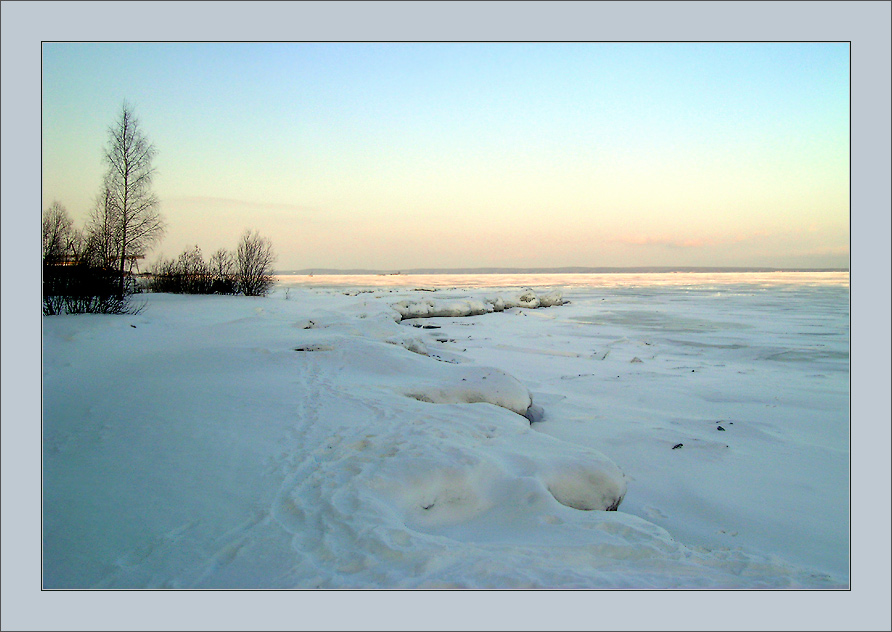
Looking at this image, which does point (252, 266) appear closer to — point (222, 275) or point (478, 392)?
point (222, 275)

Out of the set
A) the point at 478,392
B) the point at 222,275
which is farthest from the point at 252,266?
the point at 478,392

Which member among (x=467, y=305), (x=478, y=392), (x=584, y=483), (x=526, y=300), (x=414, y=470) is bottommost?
(x=584, y=483)

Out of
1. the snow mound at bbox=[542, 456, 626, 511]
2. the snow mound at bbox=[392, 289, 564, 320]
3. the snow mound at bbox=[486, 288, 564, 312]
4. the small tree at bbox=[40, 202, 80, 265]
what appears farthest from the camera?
the snow mound at bbox=[486, 288, 564, 312]

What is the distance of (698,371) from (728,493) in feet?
18.8

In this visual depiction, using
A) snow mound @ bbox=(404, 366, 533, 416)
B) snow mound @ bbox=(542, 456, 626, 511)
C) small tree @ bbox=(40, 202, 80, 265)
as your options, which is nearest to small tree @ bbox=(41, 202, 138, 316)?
small tree @ bbox=(40, 202, 80, 265)

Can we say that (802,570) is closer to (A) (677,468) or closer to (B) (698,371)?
(A) (677,468)

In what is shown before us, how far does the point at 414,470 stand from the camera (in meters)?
3.80

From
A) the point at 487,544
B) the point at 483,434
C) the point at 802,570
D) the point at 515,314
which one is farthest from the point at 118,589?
the point at 515,314

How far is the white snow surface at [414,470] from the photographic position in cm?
273

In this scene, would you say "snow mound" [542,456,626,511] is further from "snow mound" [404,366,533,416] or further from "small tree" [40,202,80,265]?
"small tree" [40,202,80,265]

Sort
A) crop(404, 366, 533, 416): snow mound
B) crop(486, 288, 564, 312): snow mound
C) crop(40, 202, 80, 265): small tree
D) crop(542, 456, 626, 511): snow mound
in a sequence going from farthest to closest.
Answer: crop(486, 288, 564, 312): snow mound → crop(40, 202, 80, 265): small tree → crop(404, 366, 533, 416): snow mound → crop(542, 456, 626, 511): snow mound

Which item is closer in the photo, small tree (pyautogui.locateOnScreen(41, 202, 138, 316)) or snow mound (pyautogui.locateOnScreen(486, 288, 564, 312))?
small tree (pyautogui.locateOnScreen(41, 202, 138, 316))

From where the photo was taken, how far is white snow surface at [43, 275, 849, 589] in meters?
2.73

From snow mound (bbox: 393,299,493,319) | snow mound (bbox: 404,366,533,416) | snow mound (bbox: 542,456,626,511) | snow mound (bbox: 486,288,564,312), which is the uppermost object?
snow mound (bbox: 486,288,564,312)
